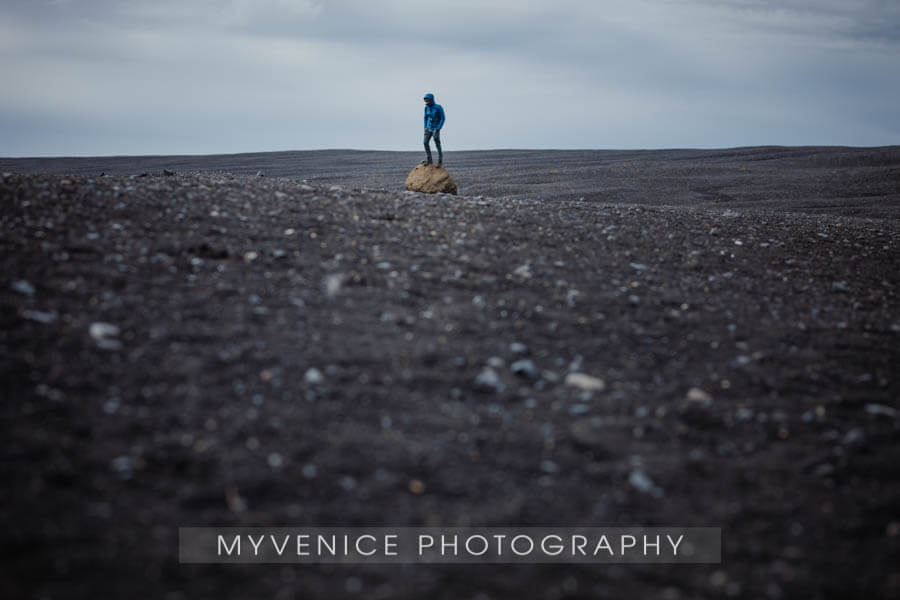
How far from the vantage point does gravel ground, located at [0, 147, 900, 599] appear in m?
2.84

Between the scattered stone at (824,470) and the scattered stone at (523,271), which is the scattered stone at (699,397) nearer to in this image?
the scattered stone at (824,470)

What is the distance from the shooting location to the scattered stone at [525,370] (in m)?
4.46

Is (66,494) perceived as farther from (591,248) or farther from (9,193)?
(591,248)

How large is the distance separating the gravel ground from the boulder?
4.95 metres

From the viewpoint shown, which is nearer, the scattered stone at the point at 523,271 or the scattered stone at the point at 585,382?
the scattered stone at the point at 585,382

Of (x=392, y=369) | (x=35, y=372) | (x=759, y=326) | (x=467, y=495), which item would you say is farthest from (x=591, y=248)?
(x=35, y=372)

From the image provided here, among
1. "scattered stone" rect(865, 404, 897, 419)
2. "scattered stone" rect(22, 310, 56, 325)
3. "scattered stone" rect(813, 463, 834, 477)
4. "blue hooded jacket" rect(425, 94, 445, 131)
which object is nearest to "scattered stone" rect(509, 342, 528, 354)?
"scattered stone" rect(813, 463, 834, 477)

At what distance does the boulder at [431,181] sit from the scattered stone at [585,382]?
344 inches

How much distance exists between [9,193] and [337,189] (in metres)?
4.54

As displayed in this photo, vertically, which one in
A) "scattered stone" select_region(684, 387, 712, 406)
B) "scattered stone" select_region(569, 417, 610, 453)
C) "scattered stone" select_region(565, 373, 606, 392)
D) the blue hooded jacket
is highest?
the blue hooded jacket

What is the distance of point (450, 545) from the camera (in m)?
2.96

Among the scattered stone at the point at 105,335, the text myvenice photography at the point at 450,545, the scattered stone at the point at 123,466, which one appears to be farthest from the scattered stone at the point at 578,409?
the scattered stone at the point at 105,335

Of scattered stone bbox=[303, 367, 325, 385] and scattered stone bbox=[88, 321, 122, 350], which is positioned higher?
scattered stone bbox=[88, 321, 122, 350]

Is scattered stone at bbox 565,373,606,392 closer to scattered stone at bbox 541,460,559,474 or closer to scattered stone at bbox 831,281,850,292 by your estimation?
scattered stone at bbox 541,460,559,474
